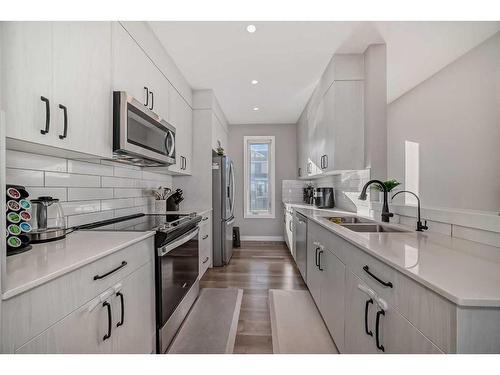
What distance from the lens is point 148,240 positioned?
4.80 ft

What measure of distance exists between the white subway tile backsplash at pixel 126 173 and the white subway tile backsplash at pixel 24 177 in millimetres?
740

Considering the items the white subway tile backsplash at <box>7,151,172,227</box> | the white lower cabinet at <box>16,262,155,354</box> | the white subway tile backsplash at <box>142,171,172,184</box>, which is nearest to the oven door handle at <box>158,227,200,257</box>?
the white lower cabinet at <box>16,262,155,354</box>

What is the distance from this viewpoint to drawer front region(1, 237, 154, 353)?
65 centimetres

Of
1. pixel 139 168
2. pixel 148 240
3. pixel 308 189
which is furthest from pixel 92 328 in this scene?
pixel 308 189

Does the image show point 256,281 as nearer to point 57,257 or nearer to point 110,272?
point 110,272

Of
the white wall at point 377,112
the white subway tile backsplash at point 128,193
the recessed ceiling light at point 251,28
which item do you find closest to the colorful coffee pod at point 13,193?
A: the white subway tile backsplash at point 128,193

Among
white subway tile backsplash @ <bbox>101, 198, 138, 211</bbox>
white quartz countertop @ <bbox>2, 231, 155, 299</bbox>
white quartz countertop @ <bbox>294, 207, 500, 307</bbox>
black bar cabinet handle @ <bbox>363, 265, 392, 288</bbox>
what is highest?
white subway tile backsplash @ <bbox>101, 198, 138, 211</bbox>

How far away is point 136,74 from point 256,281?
98.5 inches

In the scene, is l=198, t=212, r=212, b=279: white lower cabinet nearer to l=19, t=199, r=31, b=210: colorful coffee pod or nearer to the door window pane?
l=19, t=199, r=31, b=210: colorful coffee pod

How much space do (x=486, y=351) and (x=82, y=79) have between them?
196cm

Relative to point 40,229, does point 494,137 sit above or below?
above

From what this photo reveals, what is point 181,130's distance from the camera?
297cm

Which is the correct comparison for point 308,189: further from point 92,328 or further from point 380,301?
point 92,328

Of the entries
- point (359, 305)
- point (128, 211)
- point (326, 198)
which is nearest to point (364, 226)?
point (359, 305)
